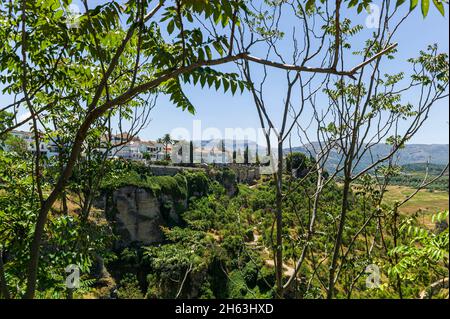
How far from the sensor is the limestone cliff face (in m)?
36.2

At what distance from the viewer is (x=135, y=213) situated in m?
38.2

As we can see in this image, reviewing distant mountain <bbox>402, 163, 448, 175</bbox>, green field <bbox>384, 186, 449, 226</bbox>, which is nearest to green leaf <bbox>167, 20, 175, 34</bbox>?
green field <bbox>384, 186, 449, 226</bbox>

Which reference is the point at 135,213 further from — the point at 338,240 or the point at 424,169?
the point at 338,240

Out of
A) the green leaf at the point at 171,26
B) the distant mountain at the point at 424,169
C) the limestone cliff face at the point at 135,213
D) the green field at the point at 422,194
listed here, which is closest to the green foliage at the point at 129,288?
the limestone cliff face at the point at 135,213

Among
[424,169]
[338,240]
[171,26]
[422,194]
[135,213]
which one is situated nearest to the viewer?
[171,26]

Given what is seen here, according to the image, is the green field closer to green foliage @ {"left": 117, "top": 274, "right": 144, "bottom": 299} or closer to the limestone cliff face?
green foliage @ {"left": 117, "top": 274, "right": 144, "bottom": 299}

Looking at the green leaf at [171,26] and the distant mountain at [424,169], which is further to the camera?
the distant mountain at [424,169]

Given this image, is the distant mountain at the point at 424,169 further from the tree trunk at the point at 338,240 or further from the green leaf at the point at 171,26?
the green leaf at the point at 171,26

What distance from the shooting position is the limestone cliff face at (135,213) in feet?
119

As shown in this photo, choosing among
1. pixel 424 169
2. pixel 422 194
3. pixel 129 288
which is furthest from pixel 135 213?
pixel 424 169
